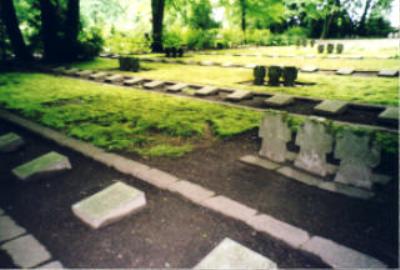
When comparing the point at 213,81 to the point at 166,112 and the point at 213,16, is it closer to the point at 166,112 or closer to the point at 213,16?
the point at 166,112

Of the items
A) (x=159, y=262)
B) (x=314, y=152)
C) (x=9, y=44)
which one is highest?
(x=9, y=44)

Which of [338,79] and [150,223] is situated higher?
[338,79]

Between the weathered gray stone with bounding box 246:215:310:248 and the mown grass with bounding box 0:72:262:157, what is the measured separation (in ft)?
6.32

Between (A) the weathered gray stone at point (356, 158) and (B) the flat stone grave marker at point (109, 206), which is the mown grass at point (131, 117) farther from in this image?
(A) the weathered gray stone at point (356, 158)

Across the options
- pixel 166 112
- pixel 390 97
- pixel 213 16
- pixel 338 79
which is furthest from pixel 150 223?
pixel 213 16

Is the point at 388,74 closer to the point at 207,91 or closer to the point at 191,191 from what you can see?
the point at 207,91

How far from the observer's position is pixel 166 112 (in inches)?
260

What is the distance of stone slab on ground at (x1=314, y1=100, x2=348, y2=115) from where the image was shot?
6.08m

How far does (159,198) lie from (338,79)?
338 inches

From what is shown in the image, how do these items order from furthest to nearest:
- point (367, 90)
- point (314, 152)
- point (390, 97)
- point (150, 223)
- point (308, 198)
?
point (367, 90) < point (390, 97) < point (314, 152) < point (308, 198) < point (150, 223)

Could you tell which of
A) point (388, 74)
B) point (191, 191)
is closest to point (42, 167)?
point (191, 191)

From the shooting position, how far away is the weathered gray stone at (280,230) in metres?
2.57

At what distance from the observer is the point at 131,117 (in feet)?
20.7

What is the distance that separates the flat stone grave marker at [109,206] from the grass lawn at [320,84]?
5.91 metres
